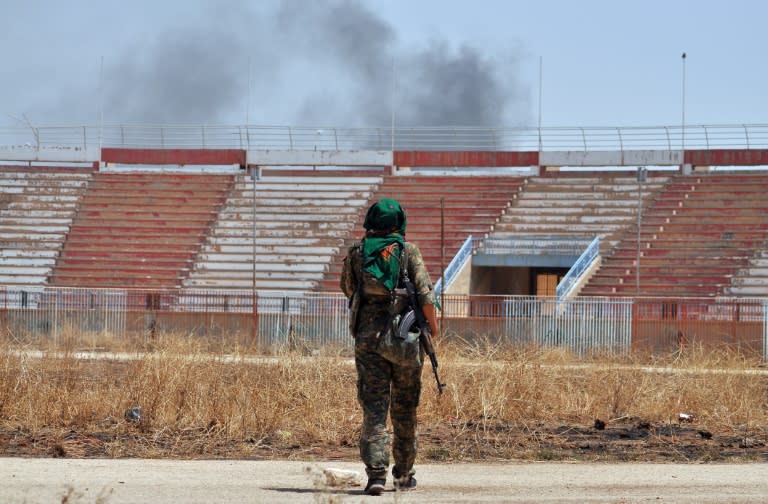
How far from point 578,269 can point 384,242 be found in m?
26.1

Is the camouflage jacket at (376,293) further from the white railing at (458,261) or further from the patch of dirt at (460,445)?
the white railing at (458,261)

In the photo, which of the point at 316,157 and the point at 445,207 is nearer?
the point at 445,207

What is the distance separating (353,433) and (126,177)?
113 feet

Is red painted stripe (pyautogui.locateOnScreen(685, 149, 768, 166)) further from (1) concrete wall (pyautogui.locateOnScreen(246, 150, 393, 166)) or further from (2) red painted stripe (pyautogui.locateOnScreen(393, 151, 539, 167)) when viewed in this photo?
(1) concrete wall (pyautogui.locateOnScreen(246, 150, 393, 166))

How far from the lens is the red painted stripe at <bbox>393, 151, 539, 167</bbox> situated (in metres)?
44.2

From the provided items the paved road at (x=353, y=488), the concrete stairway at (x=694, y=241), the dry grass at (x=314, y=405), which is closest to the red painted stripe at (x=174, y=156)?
the concrete stairway at (x=694, y=241)

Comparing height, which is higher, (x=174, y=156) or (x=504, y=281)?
A: (x=174, y=156)

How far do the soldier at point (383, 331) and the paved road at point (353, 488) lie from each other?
1.08 feet

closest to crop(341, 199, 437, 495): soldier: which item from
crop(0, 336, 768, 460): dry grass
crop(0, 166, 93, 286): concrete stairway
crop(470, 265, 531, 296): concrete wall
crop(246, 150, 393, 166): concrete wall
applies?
crop(0, 336, 768, 460): dry grass

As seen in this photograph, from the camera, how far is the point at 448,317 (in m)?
28.8

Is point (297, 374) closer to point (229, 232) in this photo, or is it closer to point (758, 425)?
point (758, 425)

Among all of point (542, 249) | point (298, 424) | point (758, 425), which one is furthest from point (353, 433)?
point (542, 249)

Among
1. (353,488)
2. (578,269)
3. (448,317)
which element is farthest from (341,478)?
(578,269)

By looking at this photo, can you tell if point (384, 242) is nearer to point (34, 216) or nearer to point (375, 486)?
point (375, 486)
